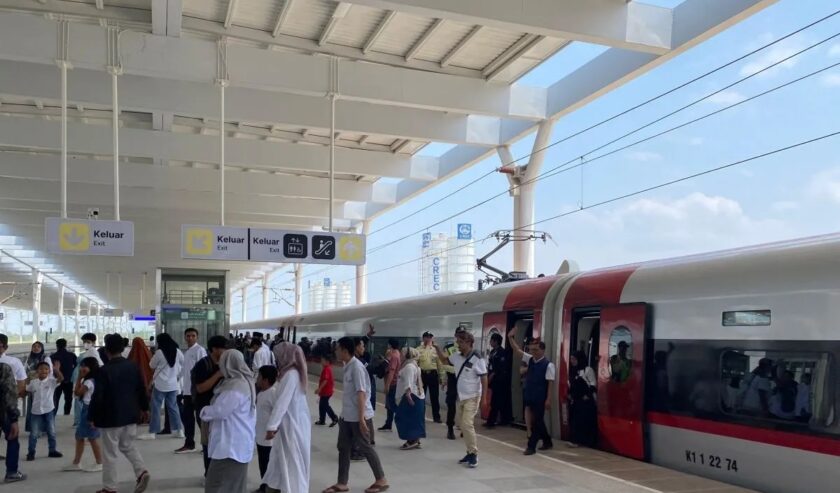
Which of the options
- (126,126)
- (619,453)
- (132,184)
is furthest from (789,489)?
(132,184)

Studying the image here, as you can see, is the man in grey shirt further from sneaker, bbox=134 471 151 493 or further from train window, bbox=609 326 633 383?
train window, bbox=609 326 633 383

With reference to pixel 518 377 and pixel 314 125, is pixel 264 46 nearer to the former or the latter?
pixel 314 125

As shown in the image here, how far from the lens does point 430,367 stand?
1195 cm

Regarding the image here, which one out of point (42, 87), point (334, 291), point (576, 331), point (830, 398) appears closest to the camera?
point (830, 398)

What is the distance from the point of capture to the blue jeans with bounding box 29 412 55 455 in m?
8.76

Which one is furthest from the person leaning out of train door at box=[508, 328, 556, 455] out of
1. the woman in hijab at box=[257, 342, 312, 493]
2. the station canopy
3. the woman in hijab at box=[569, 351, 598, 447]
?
the station canopy

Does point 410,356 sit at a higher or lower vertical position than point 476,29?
lower

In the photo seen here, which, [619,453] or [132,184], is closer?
[619,453]

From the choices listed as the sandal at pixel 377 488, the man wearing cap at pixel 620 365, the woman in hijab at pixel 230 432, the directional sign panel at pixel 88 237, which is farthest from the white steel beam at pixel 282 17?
the woman in hijab at pixel 230 432

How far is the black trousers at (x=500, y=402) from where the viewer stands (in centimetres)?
1152

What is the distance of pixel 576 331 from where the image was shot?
32.8 feet

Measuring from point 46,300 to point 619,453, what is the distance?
75249mm

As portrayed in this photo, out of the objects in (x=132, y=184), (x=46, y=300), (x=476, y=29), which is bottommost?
(x=46, y=300)

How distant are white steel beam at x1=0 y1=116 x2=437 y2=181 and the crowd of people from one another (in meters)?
7.69
